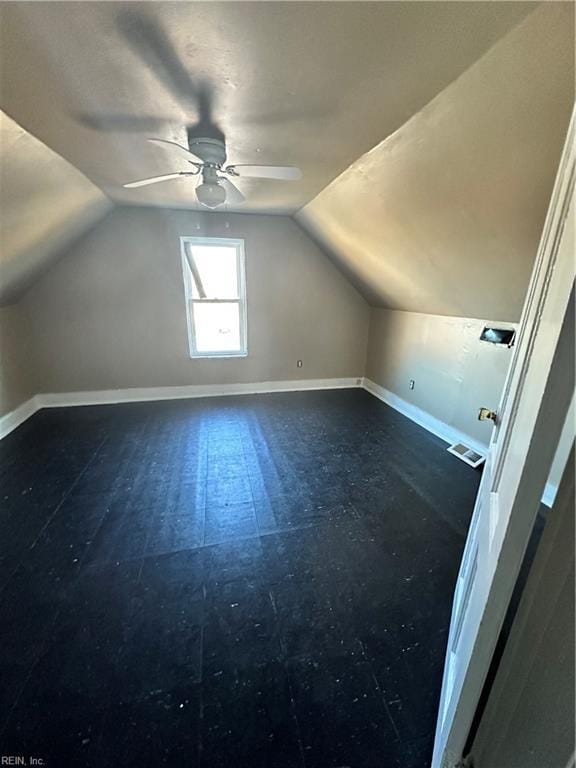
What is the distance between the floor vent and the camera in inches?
114

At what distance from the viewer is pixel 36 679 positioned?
1.27 m

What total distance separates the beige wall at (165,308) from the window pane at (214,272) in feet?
0.62

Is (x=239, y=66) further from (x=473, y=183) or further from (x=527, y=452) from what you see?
(x=527, y=452)

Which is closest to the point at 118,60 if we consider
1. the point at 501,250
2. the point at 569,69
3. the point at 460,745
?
the point at 569,69

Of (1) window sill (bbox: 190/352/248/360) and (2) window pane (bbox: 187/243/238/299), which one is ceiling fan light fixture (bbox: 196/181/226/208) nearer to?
(2) window pane (bbox: 187/243/238/299)

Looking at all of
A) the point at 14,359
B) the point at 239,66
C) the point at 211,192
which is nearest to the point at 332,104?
the point at 239,66

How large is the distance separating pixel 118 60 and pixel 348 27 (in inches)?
34.1

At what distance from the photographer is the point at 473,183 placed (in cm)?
167

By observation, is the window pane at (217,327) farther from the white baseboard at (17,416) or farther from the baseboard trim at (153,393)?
the white baseboard at (17,416)

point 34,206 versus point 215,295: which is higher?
point 34,206

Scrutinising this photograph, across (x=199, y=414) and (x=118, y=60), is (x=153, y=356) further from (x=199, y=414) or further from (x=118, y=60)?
(x=118, y=60)

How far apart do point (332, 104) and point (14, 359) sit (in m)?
3.80

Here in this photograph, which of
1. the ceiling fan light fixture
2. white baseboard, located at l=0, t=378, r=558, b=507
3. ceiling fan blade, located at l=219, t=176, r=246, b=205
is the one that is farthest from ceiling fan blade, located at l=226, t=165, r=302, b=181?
white baseboard, located at l=0, t=378, r=558, b=507

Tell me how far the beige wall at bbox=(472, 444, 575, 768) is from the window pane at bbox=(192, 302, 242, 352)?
407 cm
